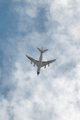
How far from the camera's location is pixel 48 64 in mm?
149125

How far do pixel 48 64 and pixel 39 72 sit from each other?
1680cm

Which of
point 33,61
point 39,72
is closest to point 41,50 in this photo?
point 33,61

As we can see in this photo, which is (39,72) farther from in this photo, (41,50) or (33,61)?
(41,50)

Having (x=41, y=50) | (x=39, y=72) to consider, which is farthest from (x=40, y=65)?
(x=41, y=50)

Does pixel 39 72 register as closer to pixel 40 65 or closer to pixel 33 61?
pixel 40 65

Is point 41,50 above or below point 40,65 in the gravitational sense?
above

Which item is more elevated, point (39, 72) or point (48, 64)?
point (48, 64)

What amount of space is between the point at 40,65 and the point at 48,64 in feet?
41.1

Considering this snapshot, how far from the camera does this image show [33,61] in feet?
494

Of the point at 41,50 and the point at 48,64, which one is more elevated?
the point at 41,50

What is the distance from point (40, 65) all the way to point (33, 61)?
43.4ft

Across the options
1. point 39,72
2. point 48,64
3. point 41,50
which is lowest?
point 39,72

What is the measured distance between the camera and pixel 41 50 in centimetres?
14762

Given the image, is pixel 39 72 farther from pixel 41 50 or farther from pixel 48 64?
pixel 41 50
